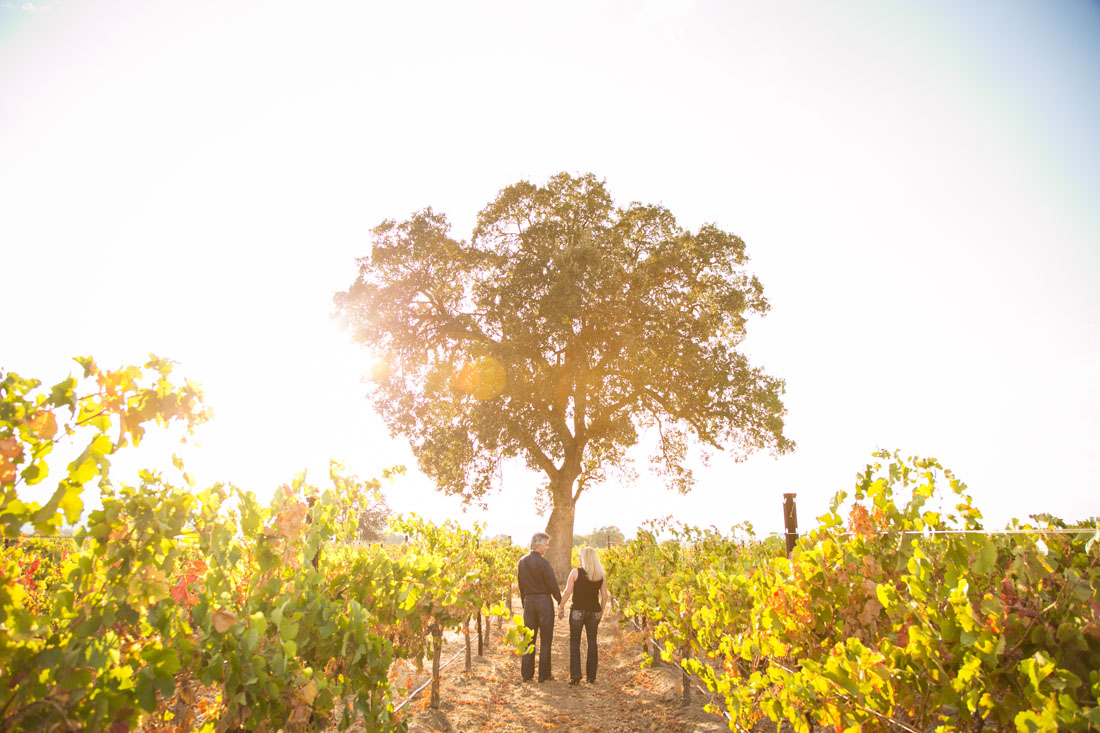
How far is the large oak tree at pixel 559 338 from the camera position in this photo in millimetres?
16469

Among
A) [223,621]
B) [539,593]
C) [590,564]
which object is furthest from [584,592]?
[223,621]

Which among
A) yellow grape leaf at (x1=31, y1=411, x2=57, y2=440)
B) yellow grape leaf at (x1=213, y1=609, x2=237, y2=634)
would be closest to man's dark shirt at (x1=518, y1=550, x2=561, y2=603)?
yellow grape leaf at (x1=213, y1=609, x2=237, y2=634)

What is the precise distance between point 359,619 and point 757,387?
51.9ft

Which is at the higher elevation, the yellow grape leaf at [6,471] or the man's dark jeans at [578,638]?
the yellow grape leaf at [6,471]

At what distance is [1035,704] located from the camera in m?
1.92

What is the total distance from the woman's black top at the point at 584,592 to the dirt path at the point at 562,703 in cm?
106

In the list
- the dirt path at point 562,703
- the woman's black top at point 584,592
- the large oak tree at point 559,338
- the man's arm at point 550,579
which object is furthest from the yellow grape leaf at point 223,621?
the large oak tree at point 559,338

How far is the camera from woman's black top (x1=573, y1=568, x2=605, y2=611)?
311 inches

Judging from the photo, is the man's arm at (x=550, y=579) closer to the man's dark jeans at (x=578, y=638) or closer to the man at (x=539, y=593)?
the man at (x=539, y=593)

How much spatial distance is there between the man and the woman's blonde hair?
0.46 metres

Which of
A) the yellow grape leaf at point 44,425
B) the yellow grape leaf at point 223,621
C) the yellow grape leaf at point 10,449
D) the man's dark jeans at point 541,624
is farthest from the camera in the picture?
the man's dark jeans at point 541,624

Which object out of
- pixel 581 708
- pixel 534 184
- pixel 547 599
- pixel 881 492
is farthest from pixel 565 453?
pixel 881 492

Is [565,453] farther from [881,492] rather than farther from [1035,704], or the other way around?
[1035,704]

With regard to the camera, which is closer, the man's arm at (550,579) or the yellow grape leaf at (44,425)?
the yellow grape leaf at (44,425)
